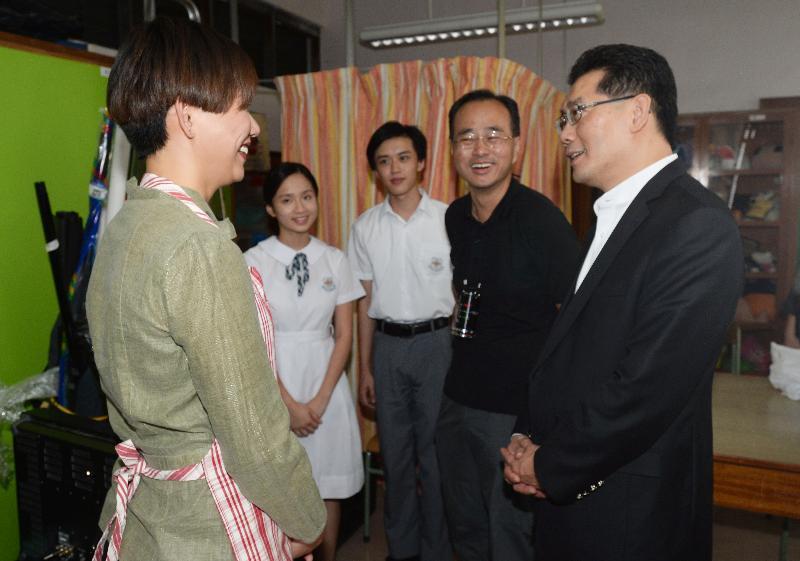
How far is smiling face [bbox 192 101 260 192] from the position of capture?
3.01 feet

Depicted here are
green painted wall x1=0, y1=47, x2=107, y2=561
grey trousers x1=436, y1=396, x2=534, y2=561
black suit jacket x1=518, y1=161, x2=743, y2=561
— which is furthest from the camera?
green painted wall x1=0, y1=47, x2=107, y2=561

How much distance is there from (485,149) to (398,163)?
66 cm

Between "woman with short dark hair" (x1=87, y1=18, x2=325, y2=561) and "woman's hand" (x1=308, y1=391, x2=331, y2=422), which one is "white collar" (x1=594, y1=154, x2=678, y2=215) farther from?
"woman's hand" (x1=308, y1=391, x2=331, y2=422)

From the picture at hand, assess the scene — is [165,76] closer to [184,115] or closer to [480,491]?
[184,115]

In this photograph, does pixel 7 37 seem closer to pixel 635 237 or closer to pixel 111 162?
pixel 111 162

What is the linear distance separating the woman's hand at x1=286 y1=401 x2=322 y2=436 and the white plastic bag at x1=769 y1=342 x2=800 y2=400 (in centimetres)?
169

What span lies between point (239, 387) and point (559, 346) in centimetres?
70

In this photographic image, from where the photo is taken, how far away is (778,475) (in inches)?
65.7

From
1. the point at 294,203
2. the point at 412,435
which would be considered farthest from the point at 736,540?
the point at 294,203

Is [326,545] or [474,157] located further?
[326,545]

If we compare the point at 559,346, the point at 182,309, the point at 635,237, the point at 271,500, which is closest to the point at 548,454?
the point at 559,346

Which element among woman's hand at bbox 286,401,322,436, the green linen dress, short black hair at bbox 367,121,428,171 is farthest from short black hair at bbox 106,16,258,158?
short black hair at bbox 367,121,428,171

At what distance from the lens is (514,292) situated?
181cm

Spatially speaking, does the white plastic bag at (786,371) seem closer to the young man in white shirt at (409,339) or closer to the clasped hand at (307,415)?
the young man in white shirt at (409,339)
